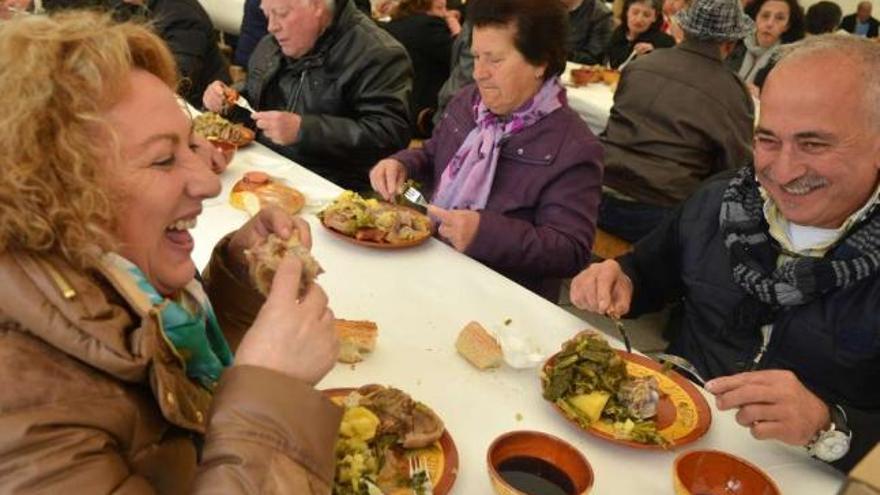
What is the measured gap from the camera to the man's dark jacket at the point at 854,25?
1080cm

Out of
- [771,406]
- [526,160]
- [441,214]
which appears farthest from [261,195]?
[771,406]

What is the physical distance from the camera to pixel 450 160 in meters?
2.78

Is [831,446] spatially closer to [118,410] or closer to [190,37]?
[118,410]

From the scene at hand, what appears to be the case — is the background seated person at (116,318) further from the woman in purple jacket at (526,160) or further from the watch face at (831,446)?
the woman in purple jacket at (526,160)

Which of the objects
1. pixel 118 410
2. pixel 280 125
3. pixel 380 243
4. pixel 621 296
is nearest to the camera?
pixel 118 410

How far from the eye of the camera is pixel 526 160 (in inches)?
96.3

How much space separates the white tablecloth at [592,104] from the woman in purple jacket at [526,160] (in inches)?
79.8

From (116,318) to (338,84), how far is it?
2563mm

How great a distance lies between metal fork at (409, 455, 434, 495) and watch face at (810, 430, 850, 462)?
2.53 feet

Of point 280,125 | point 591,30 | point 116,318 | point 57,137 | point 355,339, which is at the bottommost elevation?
point 591,30

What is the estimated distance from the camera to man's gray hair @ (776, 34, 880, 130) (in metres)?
1.72

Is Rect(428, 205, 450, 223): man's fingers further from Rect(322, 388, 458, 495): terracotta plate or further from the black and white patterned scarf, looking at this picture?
Rect(322, 388, 458, 495): terracotta plate

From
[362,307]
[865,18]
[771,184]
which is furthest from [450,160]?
[865,18]

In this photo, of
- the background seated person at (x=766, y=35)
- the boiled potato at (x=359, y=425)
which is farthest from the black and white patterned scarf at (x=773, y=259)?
the background seated person at (x=766, y=35)
